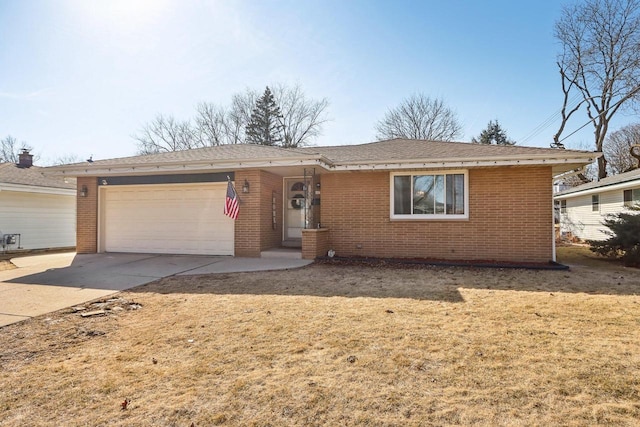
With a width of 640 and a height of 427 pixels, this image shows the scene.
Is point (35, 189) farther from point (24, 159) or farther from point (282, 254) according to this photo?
point (282, 254)

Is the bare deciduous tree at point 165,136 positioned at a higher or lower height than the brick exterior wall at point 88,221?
higher

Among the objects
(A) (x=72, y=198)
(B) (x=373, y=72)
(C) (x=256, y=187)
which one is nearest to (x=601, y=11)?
(B) (x=373, y=72)

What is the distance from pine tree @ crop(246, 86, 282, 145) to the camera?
3212cm

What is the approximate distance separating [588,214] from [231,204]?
1801 centimetres

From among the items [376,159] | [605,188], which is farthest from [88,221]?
[605,188]

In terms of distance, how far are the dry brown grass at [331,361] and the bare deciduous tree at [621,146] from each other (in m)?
28.9

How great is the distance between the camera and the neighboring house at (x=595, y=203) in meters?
13.8

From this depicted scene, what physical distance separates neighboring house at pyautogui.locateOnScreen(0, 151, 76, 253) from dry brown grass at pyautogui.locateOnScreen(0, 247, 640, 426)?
10512mm

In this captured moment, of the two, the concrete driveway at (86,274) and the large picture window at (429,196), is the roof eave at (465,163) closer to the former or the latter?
the large picture window at (429,196)

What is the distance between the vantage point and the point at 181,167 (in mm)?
9742

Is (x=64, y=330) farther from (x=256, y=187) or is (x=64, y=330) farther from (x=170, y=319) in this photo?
(x=256, y=187)

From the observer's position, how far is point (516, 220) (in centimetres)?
873

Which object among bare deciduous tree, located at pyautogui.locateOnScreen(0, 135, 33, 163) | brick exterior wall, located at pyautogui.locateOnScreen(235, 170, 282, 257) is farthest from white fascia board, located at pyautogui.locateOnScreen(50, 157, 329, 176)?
bare deciduous tree, located at pyautogui.locateOnScreen(0, 135, 33, 163)

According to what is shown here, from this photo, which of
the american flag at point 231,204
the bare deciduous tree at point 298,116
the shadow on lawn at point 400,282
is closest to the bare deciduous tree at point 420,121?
the bare deciduous tree at point 298,116
